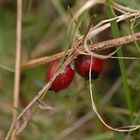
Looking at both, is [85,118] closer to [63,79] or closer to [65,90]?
[65,90]

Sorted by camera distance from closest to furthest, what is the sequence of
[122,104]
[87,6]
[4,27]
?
1. [87,6]
2. [122,104]
3. [4,27]

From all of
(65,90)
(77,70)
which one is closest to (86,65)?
(77,70)

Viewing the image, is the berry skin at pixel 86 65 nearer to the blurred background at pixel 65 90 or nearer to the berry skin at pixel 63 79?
the berry skin at pixel 63 79

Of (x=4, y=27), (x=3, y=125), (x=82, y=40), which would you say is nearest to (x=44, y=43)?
(x=4, y=27)

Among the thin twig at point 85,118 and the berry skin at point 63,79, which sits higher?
the berry skin at point 63,79

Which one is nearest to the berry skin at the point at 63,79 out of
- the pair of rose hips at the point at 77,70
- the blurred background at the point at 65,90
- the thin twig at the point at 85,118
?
the pair of rose hips at the point at 77,70

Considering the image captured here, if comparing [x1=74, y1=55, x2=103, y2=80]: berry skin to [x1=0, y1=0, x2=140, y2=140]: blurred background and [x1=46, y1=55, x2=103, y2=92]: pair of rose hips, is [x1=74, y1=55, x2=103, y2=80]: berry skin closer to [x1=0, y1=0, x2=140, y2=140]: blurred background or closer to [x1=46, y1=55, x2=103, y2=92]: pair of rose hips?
[x1=46, y1=55, x2=103, y2=92]: pair of rose hips

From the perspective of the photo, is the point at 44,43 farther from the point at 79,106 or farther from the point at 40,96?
the point at 40,96

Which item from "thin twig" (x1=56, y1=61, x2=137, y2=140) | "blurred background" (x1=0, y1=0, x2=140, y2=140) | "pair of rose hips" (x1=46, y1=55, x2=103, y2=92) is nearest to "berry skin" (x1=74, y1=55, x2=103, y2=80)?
"pair of rose hips" (x1=46, y1=55, x2=103, y2=92)
